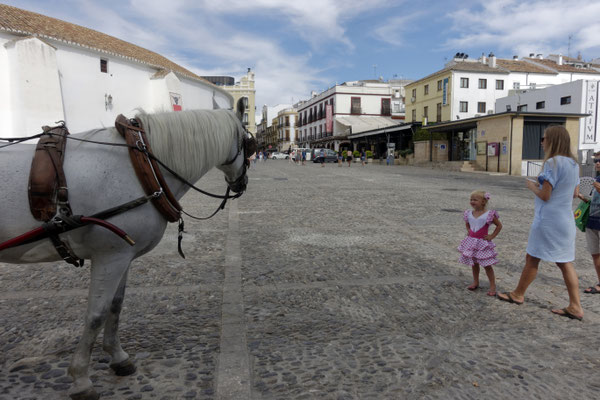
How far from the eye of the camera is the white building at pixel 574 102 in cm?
2797

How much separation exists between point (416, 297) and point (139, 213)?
2.63 m

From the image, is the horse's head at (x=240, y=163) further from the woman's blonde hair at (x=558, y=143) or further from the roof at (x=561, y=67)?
the roof at (x=561, y=67)

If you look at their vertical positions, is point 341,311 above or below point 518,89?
below

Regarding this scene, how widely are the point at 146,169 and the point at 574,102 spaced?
35.9 m

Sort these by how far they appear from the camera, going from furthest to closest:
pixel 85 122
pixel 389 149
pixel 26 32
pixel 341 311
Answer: pixel 389 149
pixel 85 122
pixel 26 32
pixel 341 311

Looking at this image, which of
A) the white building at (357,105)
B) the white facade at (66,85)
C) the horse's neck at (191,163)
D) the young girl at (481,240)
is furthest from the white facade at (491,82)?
the horse's neck at (191,163)

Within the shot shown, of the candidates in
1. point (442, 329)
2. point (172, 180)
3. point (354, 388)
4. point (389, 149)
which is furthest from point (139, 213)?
point (389, 149)

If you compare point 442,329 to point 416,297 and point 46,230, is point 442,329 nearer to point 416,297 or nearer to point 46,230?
point 416,297

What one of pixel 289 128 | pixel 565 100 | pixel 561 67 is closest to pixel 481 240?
pixel 565 100

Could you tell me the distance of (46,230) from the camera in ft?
6.68

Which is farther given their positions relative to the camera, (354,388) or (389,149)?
(389,149)

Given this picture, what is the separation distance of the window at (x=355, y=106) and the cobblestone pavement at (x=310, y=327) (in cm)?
5531

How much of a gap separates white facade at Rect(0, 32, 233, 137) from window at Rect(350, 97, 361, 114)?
1314 inches

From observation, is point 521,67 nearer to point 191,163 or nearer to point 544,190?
point 544,190
